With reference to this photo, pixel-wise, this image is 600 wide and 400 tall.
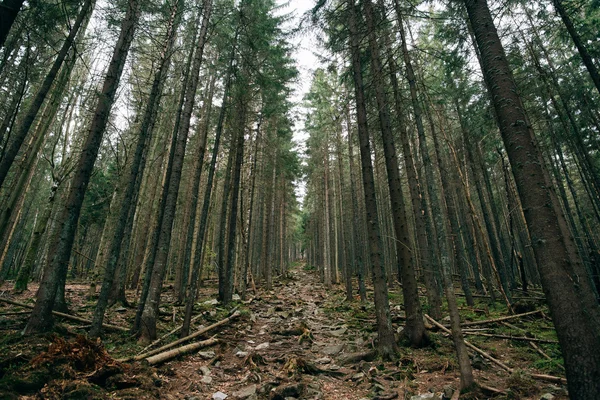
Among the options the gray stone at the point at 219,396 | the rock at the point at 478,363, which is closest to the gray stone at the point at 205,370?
the gray stone at the point at 219,396

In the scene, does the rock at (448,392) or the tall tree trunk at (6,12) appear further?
the rock at (448,392)

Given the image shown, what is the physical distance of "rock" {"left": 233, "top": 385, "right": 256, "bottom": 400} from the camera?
14.8 ft

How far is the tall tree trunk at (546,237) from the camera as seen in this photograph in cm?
268

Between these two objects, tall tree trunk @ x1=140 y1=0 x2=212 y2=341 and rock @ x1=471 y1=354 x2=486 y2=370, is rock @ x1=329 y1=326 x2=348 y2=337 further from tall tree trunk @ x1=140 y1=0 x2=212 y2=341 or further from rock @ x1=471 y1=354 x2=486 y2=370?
tall tree trunk @ x1=140 y1=0 x2=212 y2=341

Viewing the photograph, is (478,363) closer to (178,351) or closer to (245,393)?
(245,393)

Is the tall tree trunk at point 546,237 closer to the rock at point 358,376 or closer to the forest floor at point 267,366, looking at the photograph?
the forest floor at point 267,366

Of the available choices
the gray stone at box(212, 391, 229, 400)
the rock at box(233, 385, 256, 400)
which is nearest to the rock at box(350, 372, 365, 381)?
the rock at box(233, 385, 256, 400)

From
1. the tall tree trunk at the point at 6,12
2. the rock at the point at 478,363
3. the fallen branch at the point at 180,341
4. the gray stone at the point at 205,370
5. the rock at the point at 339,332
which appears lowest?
the gray stone at the point at 205,370

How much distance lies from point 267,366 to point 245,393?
1.43 metres

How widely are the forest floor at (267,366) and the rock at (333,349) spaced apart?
26mm

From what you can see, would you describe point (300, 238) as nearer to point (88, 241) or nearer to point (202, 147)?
point (88, 241)

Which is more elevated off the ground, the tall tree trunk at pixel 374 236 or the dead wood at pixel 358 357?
the tall tree trunk at pixel 374 236

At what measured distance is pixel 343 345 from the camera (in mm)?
7199

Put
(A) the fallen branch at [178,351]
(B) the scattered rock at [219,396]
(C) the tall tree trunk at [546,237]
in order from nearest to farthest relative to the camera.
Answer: (C) the tall tree trunk at [546,237] → (B) the scattered rock at [219,396] → (A) the fallen branch at [178,351]
